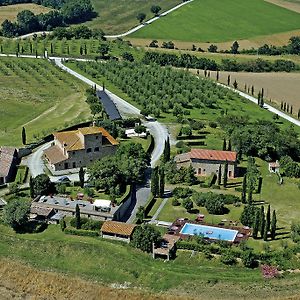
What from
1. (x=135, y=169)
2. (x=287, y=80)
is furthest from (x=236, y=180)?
(x=287, y=80)

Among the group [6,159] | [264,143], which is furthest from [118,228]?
[264,143]

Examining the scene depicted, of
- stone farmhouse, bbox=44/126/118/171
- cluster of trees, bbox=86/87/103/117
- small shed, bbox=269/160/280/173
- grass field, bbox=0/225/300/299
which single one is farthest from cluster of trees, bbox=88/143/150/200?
cluster of trees, bbox=86/87/103/117

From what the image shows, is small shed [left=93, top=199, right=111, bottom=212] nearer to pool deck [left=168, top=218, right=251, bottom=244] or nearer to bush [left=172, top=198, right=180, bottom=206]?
pool deck [left=168, top=218, right=251, bottom=244]

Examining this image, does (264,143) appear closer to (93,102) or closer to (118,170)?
(118,170)

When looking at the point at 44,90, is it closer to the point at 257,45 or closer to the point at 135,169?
the point at 135,169

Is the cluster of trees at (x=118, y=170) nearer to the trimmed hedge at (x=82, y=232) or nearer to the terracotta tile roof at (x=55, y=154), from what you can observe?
the terracotta tile roof at (x=55, y=154)
